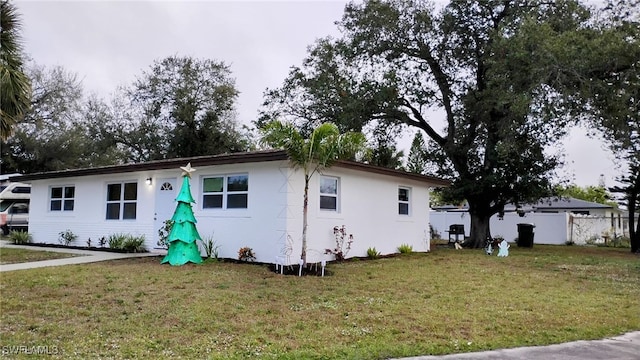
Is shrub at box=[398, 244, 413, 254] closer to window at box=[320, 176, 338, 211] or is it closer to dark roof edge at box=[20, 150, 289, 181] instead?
window at box=[320, 176, 338, 211]

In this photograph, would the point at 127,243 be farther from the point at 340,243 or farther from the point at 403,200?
the point at 403,200

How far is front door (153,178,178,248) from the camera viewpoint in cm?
1455

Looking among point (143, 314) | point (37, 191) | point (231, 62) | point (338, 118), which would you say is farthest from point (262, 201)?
point (231, 62)

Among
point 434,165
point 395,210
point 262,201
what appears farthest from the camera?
point 434,165

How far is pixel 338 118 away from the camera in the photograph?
21109 millimetres

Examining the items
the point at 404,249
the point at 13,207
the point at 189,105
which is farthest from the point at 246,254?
the point at 189,105

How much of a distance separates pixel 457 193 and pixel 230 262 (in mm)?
12173

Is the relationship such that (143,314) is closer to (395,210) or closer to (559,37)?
(395,210)

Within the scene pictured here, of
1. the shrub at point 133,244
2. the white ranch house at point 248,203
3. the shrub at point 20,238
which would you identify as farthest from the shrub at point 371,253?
the shrub at point 20,238

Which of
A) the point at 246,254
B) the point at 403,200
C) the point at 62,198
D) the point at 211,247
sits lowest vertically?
the point at 246,254

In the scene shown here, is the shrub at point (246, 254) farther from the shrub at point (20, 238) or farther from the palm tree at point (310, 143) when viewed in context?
the shrub at point (20, 238)

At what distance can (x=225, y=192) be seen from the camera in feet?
43.7

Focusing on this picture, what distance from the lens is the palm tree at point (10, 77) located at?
9758 millimetres

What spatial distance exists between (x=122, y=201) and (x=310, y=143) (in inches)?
317
